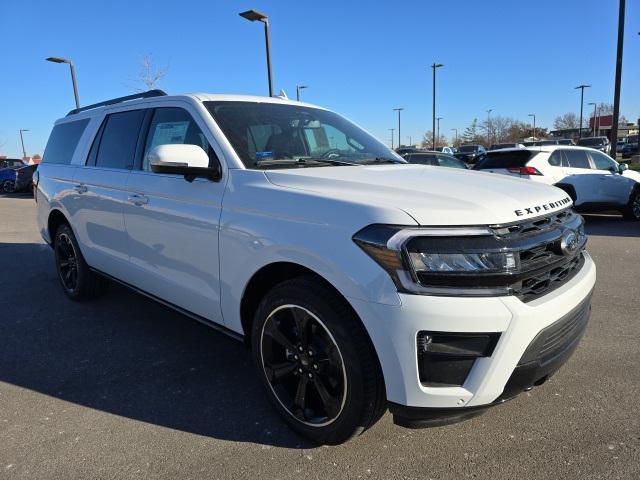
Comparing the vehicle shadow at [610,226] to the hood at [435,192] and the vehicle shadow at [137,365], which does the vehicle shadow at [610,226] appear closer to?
the hood at [435,192]

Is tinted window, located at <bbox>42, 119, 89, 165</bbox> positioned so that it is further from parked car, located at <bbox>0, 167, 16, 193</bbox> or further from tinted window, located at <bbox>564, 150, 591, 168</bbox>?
parked car, located at <bbox>0, 167, 16, 193</bbox>

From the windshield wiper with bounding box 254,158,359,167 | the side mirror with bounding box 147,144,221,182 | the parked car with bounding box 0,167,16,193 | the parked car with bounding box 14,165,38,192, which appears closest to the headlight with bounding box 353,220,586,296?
the windshield wiper with bounding box 254,158,359,167

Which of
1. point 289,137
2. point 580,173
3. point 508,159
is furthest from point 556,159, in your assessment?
point 289,137

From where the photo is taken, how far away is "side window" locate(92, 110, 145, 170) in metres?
4.03

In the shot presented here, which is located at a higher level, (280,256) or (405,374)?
(280,256)

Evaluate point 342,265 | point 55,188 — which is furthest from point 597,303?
point 55,188

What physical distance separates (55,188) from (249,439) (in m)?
3.74

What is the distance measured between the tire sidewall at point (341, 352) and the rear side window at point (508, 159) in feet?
28.6

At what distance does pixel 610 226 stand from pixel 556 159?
1.69 metres

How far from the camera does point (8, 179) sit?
81.1 ft

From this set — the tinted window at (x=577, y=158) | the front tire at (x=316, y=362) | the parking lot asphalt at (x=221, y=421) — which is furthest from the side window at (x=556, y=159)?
the front tire at (x=316, y=362)

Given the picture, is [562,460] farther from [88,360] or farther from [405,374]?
[88,360]

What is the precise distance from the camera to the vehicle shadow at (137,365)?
297 centimetres

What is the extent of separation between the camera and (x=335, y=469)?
247 cm
